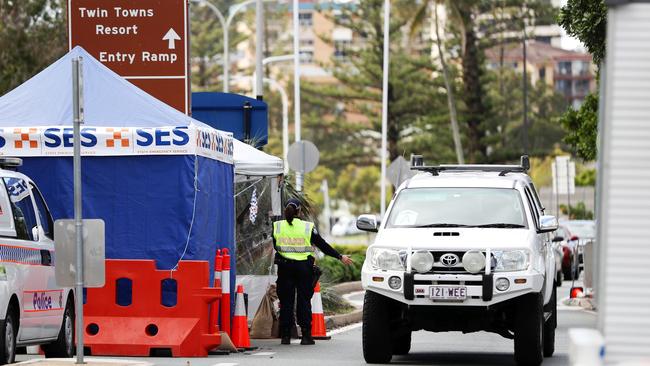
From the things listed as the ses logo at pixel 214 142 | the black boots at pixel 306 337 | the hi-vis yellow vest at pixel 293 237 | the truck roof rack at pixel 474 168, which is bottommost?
the black boots at pixel 306 337

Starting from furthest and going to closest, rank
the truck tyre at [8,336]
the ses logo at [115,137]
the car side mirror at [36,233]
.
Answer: the ses logo at [115,137]
the car side mirror at [36,233]
the truck tyre at [8,336]

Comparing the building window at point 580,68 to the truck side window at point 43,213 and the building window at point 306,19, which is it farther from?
the truck side window at point 43,213

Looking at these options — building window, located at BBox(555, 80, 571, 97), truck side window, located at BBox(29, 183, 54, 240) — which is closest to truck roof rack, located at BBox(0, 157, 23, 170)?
truck side window, located at BBox(29, 183, 54, 240)

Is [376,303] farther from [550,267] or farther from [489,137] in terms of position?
[489,137]

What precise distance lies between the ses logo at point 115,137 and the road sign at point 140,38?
4.86 m

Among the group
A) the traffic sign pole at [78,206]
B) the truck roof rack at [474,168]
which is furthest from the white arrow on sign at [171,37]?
the traffic sign pole at [78,206]

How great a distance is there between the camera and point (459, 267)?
1655 cm

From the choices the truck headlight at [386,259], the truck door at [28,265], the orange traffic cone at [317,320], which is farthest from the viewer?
the orange traffic cone at [317,320]

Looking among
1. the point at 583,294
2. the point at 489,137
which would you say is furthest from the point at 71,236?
the point at 489,137

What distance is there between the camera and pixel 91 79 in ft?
63.4

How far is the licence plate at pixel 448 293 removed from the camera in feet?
53.8

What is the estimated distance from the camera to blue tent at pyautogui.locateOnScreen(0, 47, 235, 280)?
18219mm

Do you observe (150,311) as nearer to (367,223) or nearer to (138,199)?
(138,199)

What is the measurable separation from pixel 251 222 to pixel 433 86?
50387mm
